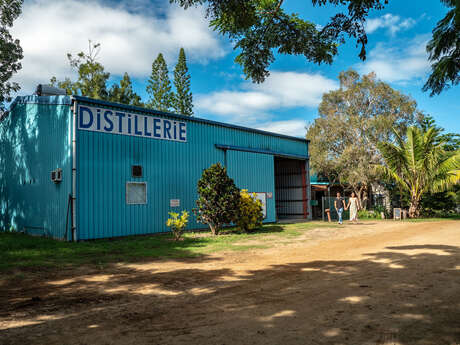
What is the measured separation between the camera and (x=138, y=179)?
15.2 meters

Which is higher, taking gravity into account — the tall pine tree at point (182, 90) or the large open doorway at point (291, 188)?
the tall pine tree at point (182, 90)

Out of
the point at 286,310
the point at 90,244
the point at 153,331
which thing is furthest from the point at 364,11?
the point at 90,244

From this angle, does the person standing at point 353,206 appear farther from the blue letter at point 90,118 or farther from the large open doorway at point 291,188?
the blue letter at point 90,118

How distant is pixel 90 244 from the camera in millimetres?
12320

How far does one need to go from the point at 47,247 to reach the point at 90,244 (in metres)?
1.44

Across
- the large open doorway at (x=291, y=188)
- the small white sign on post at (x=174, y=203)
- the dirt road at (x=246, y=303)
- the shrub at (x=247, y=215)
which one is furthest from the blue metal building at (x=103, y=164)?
the dirt road at (x=246, y=303)

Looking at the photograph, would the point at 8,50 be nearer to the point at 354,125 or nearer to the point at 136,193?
the point at 136,193

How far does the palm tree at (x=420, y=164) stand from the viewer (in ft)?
77.0

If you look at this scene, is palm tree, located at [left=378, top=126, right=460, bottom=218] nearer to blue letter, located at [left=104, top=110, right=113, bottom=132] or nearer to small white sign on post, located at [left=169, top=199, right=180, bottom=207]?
small white sign on post, located at [left=169, top=199, right=180, bottom=207]

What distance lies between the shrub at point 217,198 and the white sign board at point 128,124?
11.0 ft

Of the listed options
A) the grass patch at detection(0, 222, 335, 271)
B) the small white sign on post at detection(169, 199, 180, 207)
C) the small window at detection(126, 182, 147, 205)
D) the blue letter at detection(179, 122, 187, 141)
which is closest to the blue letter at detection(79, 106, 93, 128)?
the small window at detection(126, 182, 147, 205)

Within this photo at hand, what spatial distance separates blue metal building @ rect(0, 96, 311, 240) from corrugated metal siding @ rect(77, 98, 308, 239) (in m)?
0.04

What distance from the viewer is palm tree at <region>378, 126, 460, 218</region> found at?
2348cm

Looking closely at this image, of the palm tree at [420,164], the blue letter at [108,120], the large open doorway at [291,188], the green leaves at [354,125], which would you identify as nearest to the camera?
the blue letter at [108,120]
